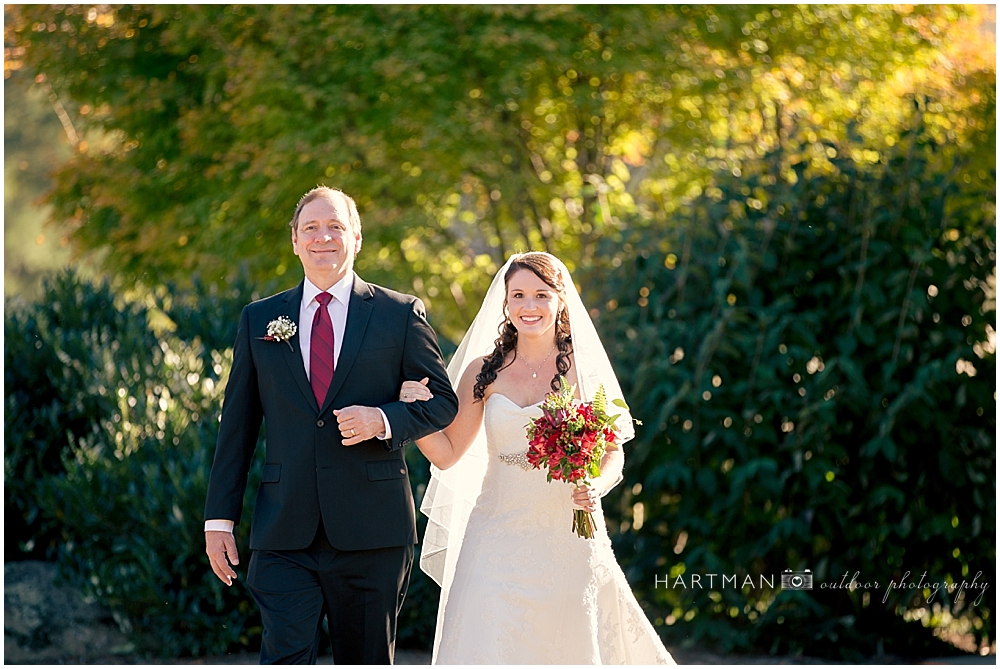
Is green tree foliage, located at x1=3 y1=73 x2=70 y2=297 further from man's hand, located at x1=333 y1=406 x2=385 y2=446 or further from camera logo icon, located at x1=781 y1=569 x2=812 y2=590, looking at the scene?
man's hand, located at x1=333 y1=406 x2=385 y2=446

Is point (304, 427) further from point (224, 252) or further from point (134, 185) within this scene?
point (134, 185)

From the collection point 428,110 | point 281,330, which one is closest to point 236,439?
point 281,330

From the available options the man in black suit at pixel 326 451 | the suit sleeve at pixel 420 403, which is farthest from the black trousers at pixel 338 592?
the suit sleeve at pixel 420 403

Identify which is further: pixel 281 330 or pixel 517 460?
pixel 517 460

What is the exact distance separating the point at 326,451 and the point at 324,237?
0.79 metres

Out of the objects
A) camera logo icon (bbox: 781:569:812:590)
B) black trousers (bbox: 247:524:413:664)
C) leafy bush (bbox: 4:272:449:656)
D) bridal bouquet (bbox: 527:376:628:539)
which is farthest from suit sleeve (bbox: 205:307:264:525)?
camera logo icon (bbox: 781:569:812:590)

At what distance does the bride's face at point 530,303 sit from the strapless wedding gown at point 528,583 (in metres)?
0.32

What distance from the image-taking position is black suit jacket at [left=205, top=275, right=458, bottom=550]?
12.6 feet

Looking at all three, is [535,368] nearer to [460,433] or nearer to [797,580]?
[460,433]

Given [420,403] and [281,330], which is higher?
[281,330]

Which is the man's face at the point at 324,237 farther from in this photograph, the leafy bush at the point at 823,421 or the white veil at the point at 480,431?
the leafy bush at the point at 823,421

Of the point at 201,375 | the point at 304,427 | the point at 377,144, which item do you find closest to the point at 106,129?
the point at 377,144

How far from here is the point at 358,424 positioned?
12.3ft

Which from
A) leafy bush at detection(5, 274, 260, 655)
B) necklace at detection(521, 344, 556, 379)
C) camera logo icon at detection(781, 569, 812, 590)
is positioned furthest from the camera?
camera logo icon at detection(781, 569, 812, 590)
